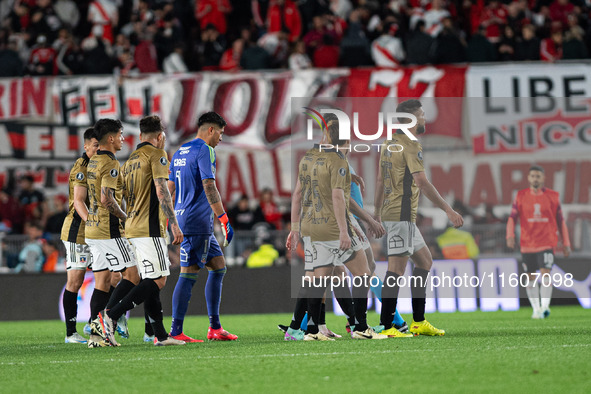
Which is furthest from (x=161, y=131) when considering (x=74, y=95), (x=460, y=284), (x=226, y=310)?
(x=74, y=95)

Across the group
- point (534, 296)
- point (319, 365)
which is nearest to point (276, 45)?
point (534, 296)

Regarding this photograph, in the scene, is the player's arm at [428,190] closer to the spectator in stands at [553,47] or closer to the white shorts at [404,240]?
→ the white shorts at [404,240]

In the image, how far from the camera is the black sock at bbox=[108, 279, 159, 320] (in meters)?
8.52

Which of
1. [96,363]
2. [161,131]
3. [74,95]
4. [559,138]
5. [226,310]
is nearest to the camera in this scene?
[96,363]

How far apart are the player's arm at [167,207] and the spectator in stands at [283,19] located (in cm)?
1113

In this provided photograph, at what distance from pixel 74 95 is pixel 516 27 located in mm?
8310

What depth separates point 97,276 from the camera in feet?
30.5

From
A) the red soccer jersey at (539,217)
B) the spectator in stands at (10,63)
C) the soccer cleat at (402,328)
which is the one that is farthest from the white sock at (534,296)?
the spectator in stands at (10,63)

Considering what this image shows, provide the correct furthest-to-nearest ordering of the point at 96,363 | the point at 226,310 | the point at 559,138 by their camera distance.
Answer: the point at 559,138
the point at 226,310
the point at 96,363

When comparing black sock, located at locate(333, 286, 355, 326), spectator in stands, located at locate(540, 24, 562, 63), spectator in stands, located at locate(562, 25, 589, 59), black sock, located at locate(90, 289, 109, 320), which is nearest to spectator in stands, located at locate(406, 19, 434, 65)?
spectator in stands, located at locate(540, 24, 562, 63)

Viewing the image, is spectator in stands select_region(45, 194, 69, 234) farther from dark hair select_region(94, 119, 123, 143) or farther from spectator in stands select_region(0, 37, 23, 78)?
dark hair select_region(94, 119, 123, 143)

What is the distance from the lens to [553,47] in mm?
17891

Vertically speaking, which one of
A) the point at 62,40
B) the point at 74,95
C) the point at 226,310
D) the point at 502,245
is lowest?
the point at 226,310

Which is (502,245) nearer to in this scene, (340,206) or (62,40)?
(340,206)
